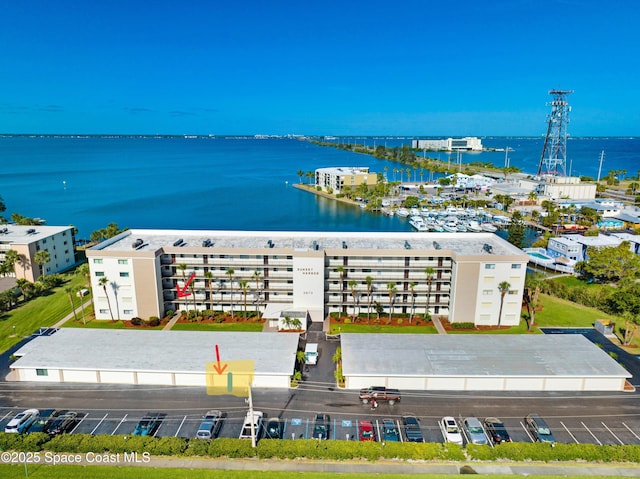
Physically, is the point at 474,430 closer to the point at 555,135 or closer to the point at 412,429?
the point at 412,429

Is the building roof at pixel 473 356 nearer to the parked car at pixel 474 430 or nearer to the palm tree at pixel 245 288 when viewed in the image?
the parked car at pixel 474 430

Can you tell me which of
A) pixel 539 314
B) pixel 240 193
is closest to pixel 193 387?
pixel 539 314

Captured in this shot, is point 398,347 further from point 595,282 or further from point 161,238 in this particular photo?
point 595,282

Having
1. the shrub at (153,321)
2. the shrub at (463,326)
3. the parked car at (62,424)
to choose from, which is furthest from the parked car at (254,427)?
the shrub at (463,326)

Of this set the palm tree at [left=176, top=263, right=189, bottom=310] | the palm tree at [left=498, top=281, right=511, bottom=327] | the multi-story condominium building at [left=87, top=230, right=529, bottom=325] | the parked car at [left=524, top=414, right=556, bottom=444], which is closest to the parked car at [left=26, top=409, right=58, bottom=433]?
the multi-story condominium building at [left=87, top=230, right=529, bottom=325]

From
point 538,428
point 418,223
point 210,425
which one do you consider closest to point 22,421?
point 210,425

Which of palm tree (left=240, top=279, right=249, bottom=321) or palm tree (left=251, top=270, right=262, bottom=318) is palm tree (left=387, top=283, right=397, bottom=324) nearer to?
palm tree (left=251, top=270, right=262, bottom=318)
